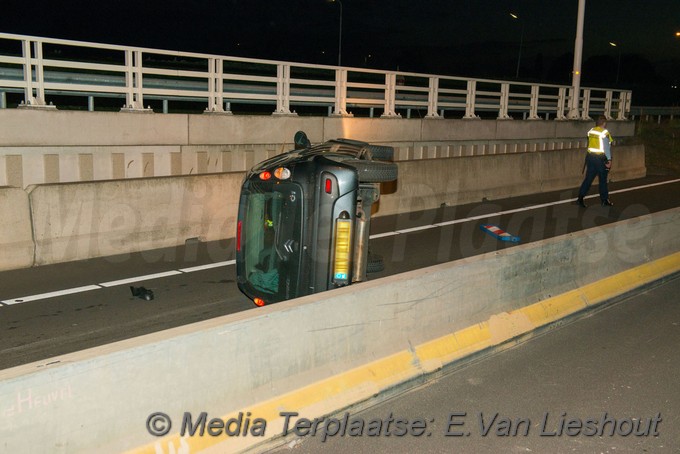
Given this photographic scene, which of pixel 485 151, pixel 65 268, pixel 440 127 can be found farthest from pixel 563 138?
pixel 65 268

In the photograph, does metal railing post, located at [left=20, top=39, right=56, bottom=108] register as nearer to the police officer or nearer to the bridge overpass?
the bridge overpass

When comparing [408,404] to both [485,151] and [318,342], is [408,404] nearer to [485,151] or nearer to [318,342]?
[318,342]

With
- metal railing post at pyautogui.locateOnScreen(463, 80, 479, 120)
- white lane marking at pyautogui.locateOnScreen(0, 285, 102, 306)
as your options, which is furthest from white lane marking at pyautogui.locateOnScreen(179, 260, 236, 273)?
metal railing post at pyautogui.locateOnScreen(463, 80, 479, 120)

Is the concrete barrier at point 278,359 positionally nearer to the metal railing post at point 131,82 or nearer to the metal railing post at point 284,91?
the metal railing post at point 131,82

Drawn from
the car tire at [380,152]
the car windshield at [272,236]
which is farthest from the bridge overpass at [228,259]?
the car tire at [380,152]

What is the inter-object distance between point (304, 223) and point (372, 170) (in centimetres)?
101

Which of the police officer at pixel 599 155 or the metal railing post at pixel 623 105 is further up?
the metal railing post at pixel 623 105

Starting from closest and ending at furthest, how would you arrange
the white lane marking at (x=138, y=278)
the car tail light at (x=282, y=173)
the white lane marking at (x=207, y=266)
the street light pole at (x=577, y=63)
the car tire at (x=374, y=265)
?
1. the car tail light at (x=282, y=173)
2. the car tire at (x=374, y=265)
3. the white lane marking at (x=138, y=278)
4. the white lane marking at (x=207, y=266)
5. the street light pole at (x=577, y=63)

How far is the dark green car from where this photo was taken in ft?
22.4

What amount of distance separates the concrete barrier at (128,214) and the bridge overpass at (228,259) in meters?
0.02

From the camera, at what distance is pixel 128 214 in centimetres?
1085

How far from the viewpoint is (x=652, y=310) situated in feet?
28.4

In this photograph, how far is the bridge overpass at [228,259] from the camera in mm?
4051

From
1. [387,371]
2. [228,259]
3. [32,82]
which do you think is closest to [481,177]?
[228,259]
